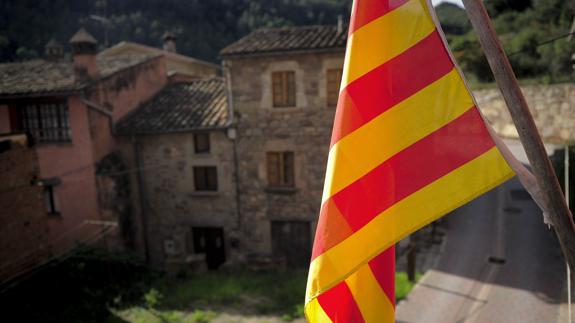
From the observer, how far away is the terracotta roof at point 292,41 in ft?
44.3

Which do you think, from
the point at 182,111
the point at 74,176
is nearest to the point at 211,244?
the point at 182,111

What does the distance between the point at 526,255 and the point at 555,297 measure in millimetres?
2897

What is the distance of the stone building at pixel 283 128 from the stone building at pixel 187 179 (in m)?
0.61

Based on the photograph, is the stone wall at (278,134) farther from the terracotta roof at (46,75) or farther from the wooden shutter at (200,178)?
the terracotta roof at (46,75)

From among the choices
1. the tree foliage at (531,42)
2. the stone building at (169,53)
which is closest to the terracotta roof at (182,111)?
the stone building at (169,53)

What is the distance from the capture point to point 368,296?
317cm

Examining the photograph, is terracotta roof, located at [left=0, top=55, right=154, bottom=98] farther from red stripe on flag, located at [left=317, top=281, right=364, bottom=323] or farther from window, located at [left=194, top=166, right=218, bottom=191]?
red stripe on flag, located at [left=317, top=281, right=364, bottom=323]

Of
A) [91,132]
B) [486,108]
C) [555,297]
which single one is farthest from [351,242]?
[486,108]

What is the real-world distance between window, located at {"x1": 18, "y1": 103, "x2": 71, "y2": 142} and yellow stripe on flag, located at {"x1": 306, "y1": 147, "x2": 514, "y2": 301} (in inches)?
584

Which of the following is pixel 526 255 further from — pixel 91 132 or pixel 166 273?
pixel 91 132

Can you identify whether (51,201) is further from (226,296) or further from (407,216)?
(407,216)

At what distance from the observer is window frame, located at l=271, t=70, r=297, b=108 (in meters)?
14.1

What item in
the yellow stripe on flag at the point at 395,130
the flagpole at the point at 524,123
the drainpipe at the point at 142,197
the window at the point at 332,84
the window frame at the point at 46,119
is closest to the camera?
the flagpole at the point at 524,123

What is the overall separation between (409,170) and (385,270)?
0.96 metres
